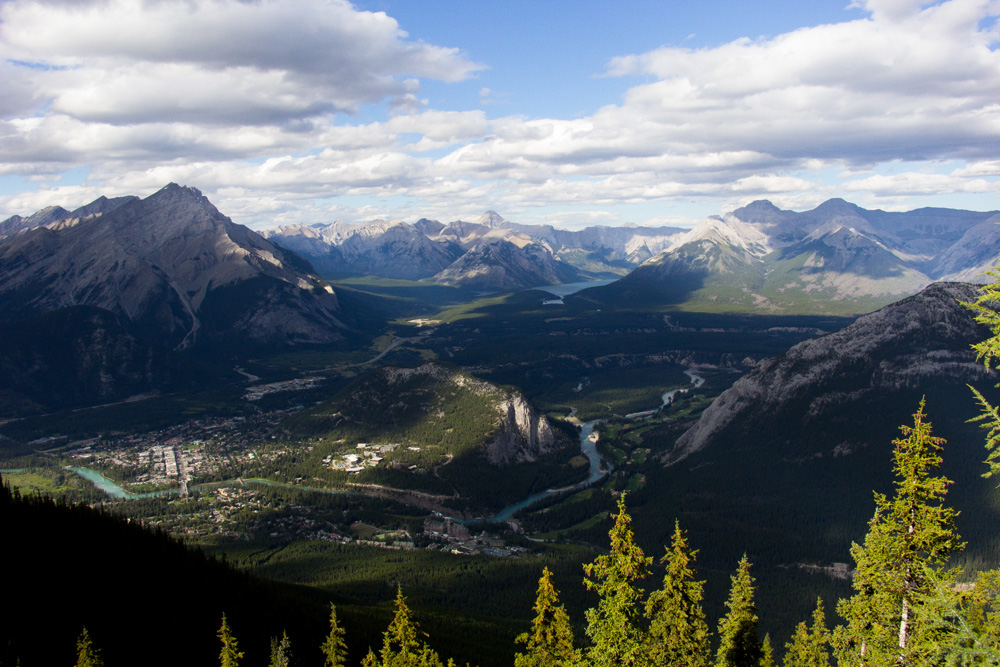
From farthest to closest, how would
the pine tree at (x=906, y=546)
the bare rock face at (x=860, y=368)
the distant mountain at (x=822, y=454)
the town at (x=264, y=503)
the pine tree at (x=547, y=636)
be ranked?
the bare rock face at (x=860, y=368) → the town at (x=264, y=503) → the distant mountain at (x=822, y=454) → the pine tree at (x=547, y=636) → the pine tree at (x=906, y=546)

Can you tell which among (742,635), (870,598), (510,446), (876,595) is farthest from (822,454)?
(876,595)

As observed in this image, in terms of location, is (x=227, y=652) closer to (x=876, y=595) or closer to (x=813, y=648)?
(x=876, y=595)

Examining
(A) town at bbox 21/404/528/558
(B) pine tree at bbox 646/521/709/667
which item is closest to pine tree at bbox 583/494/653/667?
(B) pine tree at bbox 646/521/709/667

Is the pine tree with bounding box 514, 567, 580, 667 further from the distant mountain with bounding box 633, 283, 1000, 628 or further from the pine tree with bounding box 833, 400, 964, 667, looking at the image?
the distant mountain with bounding box 633, 283, 1000, 628

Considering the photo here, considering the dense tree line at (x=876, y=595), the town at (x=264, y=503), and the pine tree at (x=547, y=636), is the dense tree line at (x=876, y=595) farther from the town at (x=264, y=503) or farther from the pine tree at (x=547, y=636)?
the town at (x=264, y=503)

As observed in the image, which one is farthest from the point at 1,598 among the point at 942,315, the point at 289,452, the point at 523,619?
the point at 942,315

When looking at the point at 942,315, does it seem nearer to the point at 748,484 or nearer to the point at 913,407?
the point at 913,407

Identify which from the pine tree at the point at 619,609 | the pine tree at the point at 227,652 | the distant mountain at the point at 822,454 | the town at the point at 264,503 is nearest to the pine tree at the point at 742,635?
the pine tree at the point at 619,609
